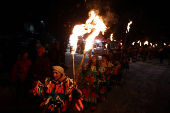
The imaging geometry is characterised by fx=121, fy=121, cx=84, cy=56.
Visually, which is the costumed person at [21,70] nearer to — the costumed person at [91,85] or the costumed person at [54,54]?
the costumed person at [91,85]

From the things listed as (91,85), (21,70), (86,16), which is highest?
(86,16)

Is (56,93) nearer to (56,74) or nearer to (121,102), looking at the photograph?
(56,74)

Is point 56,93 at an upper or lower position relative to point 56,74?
lower

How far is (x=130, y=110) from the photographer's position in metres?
4.64

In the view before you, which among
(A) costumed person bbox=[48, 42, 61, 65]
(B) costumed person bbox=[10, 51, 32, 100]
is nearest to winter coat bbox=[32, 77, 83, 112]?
(B) costumed person bbox=[10, 51, 32, 100]

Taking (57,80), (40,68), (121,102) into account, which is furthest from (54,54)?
(57,80)

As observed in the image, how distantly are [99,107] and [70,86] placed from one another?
7.80 feet

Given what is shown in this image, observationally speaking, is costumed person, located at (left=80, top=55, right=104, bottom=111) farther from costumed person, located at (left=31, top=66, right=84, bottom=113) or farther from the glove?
the glove

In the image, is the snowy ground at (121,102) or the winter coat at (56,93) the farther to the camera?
the snowy ground at (121,102)

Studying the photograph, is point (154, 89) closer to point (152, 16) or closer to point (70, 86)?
point (70, 86)

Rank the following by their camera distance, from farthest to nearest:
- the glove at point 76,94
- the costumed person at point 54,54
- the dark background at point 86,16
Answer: the dark background at point 86,16, the costumed person at point 54,54, the glove at point 76,94

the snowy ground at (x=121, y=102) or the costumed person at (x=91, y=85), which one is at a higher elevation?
the costumed person at (x=91, y=85)

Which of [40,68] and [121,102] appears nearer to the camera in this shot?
[40,68]

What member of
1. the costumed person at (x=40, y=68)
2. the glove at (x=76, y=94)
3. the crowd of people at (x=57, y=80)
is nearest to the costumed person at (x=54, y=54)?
the crowd of people at (x=57, y=80)
